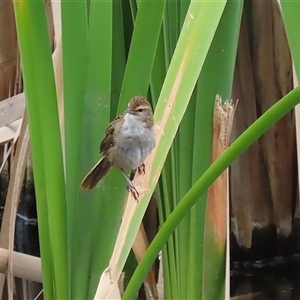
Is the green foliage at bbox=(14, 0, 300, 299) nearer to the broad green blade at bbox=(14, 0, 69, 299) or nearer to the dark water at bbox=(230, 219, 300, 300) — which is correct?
the broad green blade at bbox=(14, 0, 69, 299)

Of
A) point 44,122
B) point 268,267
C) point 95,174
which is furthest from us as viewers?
point 268,267

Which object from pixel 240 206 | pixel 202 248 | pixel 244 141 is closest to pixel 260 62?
pixel 240 206

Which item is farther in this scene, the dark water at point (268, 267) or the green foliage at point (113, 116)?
the dark water at point (268, 267)

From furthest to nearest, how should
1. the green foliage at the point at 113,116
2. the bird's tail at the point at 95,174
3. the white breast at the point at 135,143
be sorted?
the white breast at the point at 135,143, the bird's tail at the point at 95,174, the green foliage at the point at 113,116

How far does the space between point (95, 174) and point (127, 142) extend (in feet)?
0.68

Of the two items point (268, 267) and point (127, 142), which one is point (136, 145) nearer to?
point (127, 142)

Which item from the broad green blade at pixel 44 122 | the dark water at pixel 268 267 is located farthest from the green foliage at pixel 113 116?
the dark water at pixel 268 267

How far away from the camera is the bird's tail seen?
90 centimetres

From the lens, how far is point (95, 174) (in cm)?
92

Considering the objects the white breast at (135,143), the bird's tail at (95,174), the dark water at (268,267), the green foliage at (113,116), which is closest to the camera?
the green foliage at (113,116)

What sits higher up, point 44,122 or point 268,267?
point 268,267

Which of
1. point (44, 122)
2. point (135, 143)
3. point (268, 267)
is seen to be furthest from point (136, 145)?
point (268, 267)

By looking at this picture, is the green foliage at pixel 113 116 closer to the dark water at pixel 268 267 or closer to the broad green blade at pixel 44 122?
the broad green blade at pixel 44 122

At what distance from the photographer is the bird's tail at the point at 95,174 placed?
905 mm
